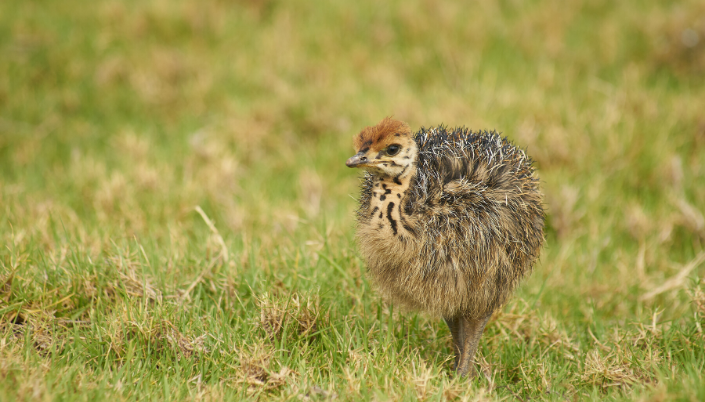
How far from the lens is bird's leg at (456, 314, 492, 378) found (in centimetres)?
329

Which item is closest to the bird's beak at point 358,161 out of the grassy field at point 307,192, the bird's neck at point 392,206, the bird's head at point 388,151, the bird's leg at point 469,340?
the bird's head at point 388,151

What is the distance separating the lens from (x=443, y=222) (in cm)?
300

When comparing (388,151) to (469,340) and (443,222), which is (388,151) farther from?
(469,340)

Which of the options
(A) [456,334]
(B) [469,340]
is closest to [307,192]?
(A) [456,334]

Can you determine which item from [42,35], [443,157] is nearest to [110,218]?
[443,157]

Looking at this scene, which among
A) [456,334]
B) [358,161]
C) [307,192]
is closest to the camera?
[358,161]

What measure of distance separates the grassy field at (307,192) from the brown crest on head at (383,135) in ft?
3.15

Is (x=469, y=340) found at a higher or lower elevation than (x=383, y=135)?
lower

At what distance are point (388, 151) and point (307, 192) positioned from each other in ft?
8.16

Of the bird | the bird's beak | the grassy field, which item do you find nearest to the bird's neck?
the bird

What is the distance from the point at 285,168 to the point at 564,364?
327cm

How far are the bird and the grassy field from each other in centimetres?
40

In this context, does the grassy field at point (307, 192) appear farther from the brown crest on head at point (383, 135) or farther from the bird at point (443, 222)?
the brown crest on head at point (383, 135)

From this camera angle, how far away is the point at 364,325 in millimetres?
3443
